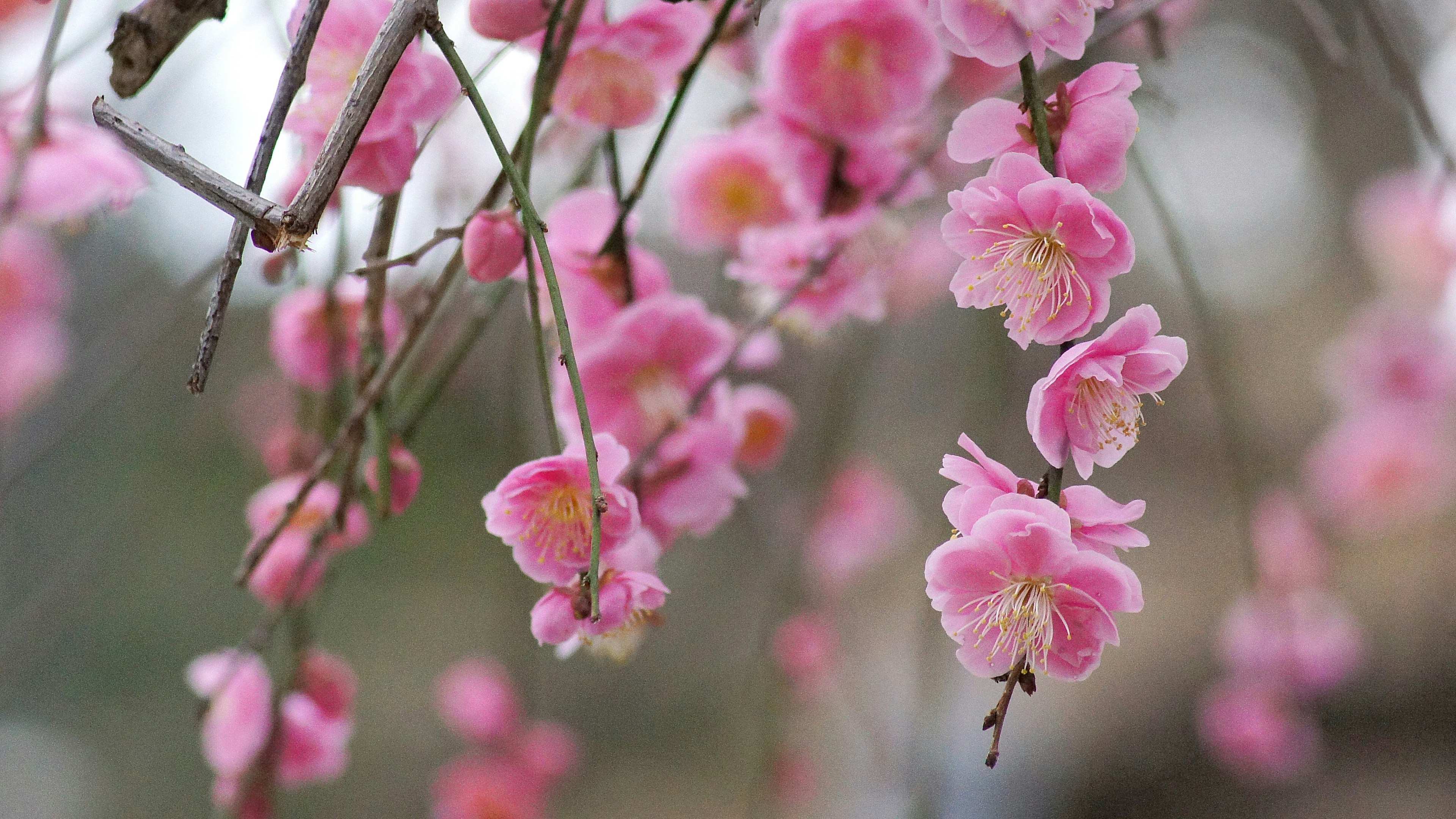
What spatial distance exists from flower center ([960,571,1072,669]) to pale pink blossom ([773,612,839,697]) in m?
0.85

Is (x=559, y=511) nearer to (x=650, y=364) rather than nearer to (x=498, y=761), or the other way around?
(x=650, y=364)

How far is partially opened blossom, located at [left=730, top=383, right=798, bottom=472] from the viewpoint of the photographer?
71cm

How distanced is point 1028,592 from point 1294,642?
1.07 m

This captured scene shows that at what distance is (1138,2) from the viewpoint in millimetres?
622

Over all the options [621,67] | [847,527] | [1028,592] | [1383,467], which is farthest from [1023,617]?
[1383,467]

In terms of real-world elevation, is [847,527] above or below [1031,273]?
above

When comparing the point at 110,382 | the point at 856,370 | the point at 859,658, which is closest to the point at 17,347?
the point at 110,382

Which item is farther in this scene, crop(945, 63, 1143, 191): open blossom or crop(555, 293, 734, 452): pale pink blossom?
crop(555, 293, 734, 452): pale pink blossom

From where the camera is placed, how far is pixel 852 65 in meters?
0.57

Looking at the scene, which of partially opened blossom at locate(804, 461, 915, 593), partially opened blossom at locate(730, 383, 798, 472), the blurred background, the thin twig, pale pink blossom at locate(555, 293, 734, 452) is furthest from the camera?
partially opened blossom at locate(804, 461, 915, 593)

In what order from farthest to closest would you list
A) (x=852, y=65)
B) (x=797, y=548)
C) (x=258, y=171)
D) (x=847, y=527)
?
1. (x=847, y=527)
2. (x=797, y=548)
3. (x=852, y=65)
4. (x=258, y=171)

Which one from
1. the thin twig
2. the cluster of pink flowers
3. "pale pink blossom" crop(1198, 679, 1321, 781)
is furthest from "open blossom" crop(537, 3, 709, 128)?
"pale pink blossom" crop(1198, 679, 1321, 781)

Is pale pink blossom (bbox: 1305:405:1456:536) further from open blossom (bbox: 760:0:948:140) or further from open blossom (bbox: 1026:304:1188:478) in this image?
open blossom (bbox: 1026:304:1188:478)

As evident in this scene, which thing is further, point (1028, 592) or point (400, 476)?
point (400, 476)
